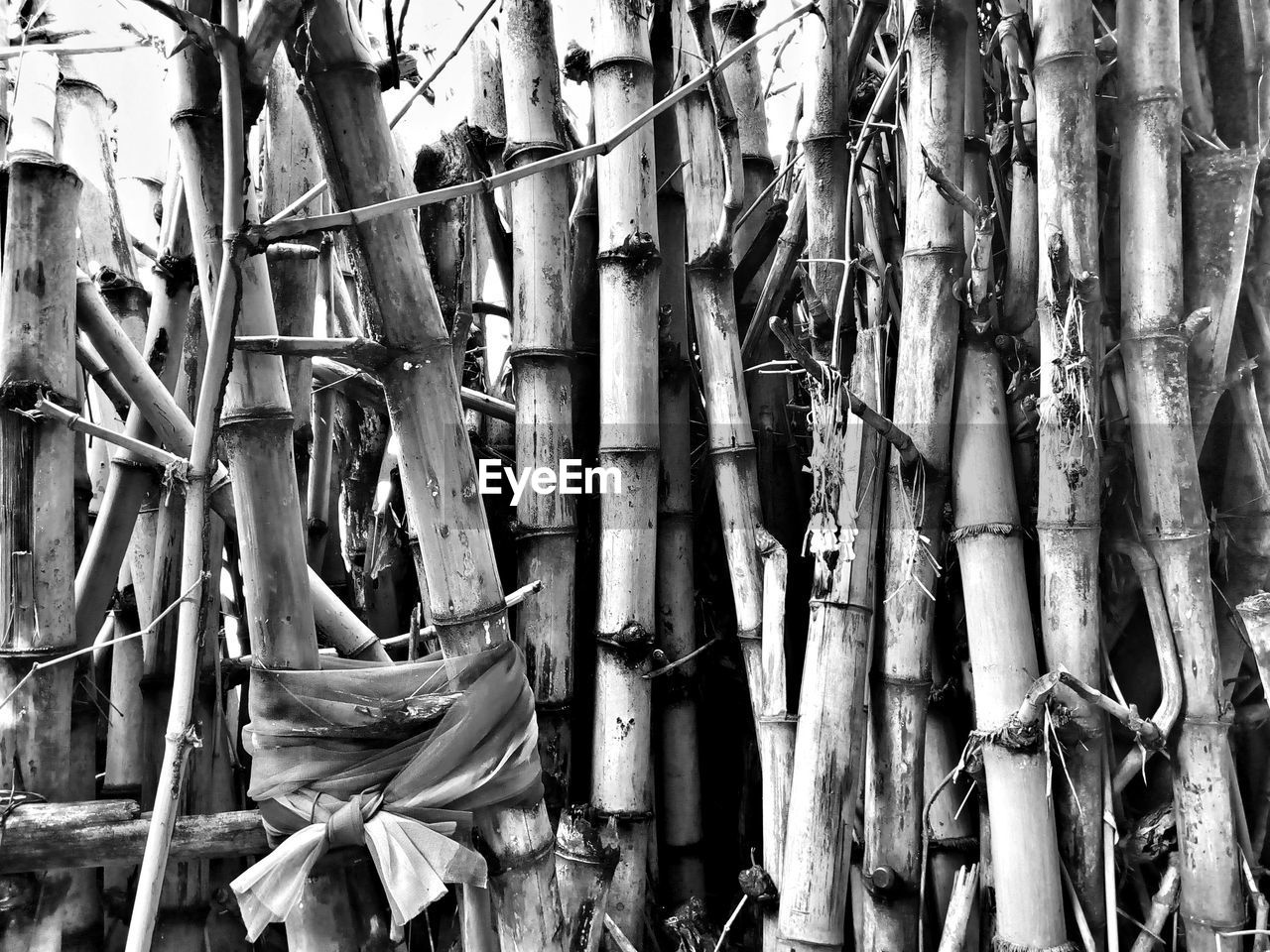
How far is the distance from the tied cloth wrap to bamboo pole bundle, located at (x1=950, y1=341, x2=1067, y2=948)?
74 cm

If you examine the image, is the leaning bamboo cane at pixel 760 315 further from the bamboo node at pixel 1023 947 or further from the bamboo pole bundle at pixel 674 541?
the bamboo node at pixel 1023 947

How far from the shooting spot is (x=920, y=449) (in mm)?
1557

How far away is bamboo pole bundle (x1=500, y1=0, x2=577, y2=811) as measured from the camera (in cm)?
172

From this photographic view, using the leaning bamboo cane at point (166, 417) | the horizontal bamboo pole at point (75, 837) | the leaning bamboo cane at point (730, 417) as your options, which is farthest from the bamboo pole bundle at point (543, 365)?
the horizontal bamboo pole at point (75, 837)

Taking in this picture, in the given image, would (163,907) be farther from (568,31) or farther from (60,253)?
(568,31)

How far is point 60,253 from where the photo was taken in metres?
1.36

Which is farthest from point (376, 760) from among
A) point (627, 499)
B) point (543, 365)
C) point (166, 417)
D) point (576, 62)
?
point (576, 62)

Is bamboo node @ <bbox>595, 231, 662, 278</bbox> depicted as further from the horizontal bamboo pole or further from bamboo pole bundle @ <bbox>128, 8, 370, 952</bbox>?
the horizontal bamboo pole

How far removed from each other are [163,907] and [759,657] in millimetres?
1072

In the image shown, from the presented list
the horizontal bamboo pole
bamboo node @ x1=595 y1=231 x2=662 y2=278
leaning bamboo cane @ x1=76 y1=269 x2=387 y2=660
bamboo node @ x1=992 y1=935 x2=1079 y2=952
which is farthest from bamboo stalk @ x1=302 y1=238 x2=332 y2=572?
bamboo node @ x1=992 y1=935 x2=1079 y2=952

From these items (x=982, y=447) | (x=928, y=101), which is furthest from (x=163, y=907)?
(x=928, y=101)

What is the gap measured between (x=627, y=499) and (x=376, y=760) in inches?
29.1

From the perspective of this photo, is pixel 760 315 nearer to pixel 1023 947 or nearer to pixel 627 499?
pixel 627 499

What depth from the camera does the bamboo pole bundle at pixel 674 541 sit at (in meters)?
1.84
